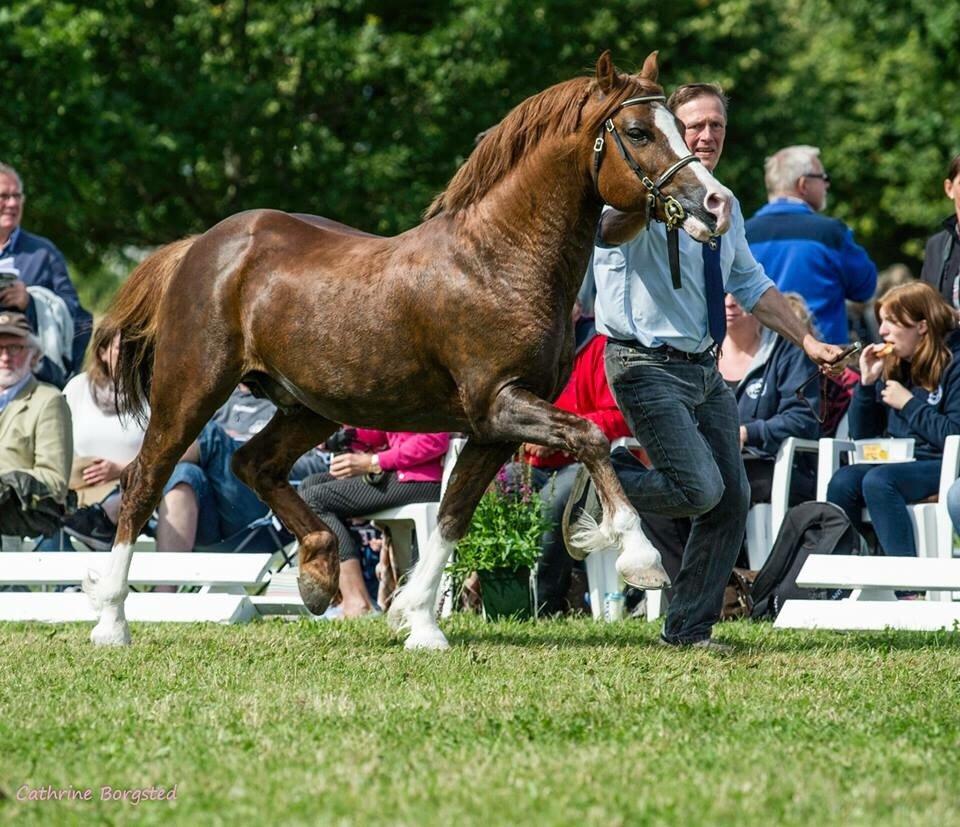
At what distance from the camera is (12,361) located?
31.0 feet

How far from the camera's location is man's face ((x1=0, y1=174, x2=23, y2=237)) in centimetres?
1062

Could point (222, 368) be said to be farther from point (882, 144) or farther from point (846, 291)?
point (882, 144)

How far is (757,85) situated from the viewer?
26.3 meters

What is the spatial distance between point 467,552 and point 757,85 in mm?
19504

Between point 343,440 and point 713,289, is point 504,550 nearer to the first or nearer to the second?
point 343,440

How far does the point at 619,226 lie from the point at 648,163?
1.51 feet

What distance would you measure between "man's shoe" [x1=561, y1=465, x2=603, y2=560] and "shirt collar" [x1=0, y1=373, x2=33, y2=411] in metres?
3.77

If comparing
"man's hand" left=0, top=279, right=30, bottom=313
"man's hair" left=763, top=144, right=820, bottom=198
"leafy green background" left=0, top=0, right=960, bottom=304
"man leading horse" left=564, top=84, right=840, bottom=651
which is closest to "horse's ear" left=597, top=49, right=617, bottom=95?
"man leading horse" left=564, top=84, right=840, bottom=651

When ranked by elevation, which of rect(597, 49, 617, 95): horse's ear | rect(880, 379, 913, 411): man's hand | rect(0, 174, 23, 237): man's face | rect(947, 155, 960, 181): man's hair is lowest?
rect(880, 379, 913, 411): man's hand

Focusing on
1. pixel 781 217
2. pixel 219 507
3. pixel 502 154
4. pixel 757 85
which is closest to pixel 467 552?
pixel 219 507

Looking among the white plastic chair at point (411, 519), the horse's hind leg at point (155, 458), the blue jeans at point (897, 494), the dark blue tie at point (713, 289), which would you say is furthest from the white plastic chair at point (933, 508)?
the horse's hind leg at point (155, 458)

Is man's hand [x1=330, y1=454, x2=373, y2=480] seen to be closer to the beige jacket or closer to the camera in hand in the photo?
the camera in hand

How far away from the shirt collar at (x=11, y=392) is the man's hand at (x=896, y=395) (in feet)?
16.6

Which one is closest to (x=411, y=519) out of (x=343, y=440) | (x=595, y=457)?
(x=343, y=440)
